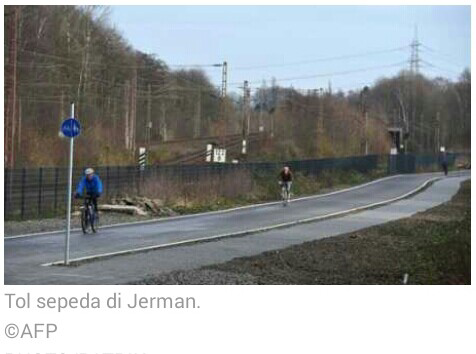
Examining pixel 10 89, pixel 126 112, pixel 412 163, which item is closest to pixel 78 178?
pixel 10 89

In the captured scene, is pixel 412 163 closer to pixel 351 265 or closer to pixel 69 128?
pixel 351 265

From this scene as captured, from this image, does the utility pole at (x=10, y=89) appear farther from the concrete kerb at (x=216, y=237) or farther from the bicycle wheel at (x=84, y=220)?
the concrete kerb at (x=216, y=237)

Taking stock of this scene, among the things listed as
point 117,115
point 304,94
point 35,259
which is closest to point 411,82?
point 35,259

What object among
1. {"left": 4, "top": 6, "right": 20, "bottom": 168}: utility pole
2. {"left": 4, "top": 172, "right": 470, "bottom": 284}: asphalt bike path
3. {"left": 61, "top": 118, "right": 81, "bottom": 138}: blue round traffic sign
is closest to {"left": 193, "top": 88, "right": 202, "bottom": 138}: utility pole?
{"left": 4, "top": 172, "right": 470, "bottom": 284}: asphalt bike path

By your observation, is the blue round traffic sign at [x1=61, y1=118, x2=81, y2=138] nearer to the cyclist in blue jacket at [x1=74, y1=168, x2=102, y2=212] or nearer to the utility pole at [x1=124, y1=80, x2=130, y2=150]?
the cyclist in blue jacket at [x1=74, y1=168, x2=102, y2=212]

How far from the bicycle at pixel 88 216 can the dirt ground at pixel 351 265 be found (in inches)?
211

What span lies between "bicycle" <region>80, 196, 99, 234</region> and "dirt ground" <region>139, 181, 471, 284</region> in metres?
5.36

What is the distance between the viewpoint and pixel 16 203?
23.6 m

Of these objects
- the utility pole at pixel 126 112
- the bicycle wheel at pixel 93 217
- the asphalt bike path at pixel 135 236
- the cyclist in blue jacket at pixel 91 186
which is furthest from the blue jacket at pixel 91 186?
the utility pole at pixel 126 112

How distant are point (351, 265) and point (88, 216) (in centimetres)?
823

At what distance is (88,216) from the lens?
1739 cm
